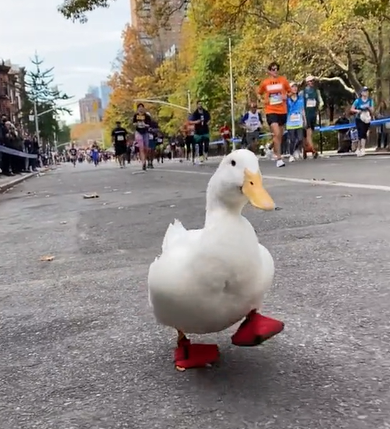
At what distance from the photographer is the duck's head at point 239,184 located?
1848 millimetres

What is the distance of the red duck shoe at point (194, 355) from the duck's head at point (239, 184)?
1.50 feet

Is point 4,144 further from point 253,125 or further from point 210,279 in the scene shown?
point 210,279

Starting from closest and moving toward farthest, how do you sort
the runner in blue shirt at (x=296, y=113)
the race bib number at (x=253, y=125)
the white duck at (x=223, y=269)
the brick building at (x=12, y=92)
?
the white duck at (x=223, y=269), the runner in blue shirt at (x=296, y=113), the race bib number at (x=253, y=125), the brick building at (x=12, y=92)

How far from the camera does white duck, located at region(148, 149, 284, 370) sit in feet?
6.03

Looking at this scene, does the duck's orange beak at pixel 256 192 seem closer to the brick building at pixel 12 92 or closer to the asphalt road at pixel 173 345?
the asphalt road at pixel 173 345

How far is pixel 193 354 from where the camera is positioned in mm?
2031

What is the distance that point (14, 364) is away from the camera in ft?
7.35

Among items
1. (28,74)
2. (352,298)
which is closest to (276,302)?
(352,298)

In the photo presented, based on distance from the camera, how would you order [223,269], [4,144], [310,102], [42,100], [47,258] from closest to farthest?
1. [223,269]
2. [47,258]
3. [310,102]
4. [4,144]
5. [42,100]

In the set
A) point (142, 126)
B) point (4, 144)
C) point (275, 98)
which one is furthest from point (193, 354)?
point (4, 144)

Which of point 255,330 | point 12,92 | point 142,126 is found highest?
point 12,92

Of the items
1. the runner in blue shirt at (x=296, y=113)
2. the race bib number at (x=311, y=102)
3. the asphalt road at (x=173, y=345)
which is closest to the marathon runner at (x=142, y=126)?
the runner in blue shirt at (x=296, y=113)

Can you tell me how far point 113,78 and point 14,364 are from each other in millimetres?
57587

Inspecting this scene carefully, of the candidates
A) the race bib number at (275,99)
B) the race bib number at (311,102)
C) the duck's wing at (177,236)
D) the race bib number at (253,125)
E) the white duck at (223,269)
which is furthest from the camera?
the race bib number at (253,125)
